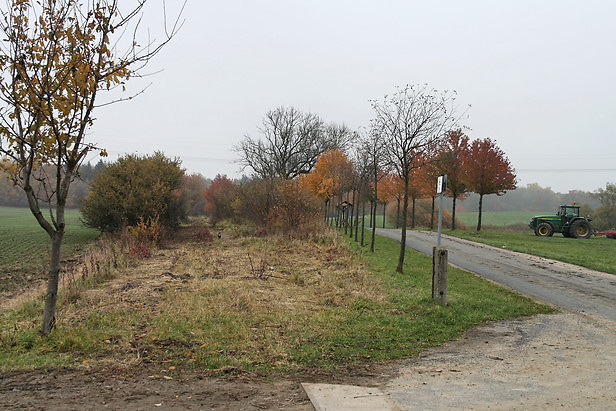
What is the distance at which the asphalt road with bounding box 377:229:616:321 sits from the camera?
33.3 ft

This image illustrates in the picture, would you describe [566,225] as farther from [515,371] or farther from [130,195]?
[515,371]

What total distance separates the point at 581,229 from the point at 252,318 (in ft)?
109

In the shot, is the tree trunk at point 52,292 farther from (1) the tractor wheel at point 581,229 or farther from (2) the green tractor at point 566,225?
(1) the tractor wheel at point 581,229

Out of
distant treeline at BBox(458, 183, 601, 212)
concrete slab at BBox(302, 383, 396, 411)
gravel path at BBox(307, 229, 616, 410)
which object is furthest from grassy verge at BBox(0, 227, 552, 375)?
distant treeline at BBox(458, 183, 601, 212)

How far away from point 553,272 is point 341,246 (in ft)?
25.1

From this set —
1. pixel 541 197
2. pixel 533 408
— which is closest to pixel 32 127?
pixel 533 408

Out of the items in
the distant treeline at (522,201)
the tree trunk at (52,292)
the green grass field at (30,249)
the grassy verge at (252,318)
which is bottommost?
the green grass field at (30,249)

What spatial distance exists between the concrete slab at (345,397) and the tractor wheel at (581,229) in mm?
33456

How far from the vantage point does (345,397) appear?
15.3 feet

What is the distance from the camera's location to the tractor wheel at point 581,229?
3294 cm

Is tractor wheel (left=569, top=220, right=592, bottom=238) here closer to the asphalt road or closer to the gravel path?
the asphalt road

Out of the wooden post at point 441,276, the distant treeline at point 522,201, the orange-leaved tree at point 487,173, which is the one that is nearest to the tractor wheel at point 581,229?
the orange-leaved tree at point 487,173

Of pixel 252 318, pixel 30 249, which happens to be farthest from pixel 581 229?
pixel 30 249

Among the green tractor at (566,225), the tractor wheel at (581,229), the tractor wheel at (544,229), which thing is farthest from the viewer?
the tractor wheel at (544,229)
